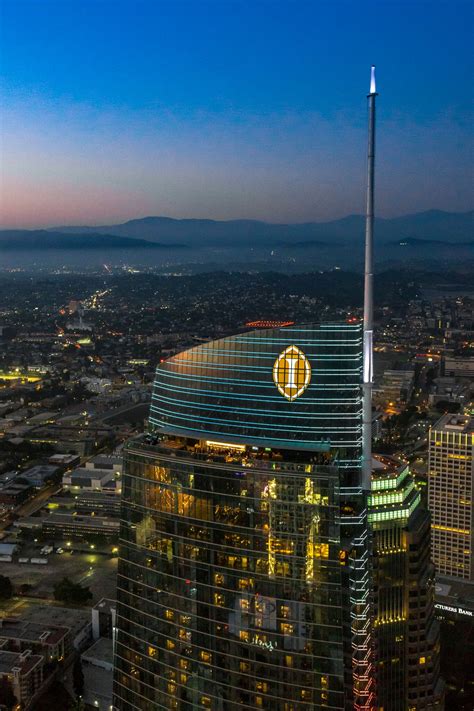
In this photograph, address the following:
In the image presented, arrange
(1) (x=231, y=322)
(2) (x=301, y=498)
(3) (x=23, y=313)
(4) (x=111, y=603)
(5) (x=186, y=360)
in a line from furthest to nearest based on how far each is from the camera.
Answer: (3) (x=23, y=313)
(1) (x=231, y=322)
(4) (x=111, y=603)
(5) (x=186, y=360)
(2) (x=301, y=498)

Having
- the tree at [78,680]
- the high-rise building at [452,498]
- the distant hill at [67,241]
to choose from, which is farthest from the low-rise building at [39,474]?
the distant hill at [67,241]

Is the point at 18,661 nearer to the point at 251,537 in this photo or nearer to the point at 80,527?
the point at 80,527

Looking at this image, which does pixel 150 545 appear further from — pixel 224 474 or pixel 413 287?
pixel 413 287

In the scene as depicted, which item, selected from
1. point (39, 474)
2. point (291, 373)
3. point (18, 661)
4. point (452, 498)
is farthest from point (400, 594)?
point (39, 474)

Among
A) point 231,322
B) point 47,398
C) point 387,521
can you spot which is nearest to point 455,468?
point 387,521

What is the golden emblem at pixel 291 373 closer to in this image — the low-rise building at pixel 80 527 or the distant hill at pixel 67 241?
the low-rise building at pixel 80 527
